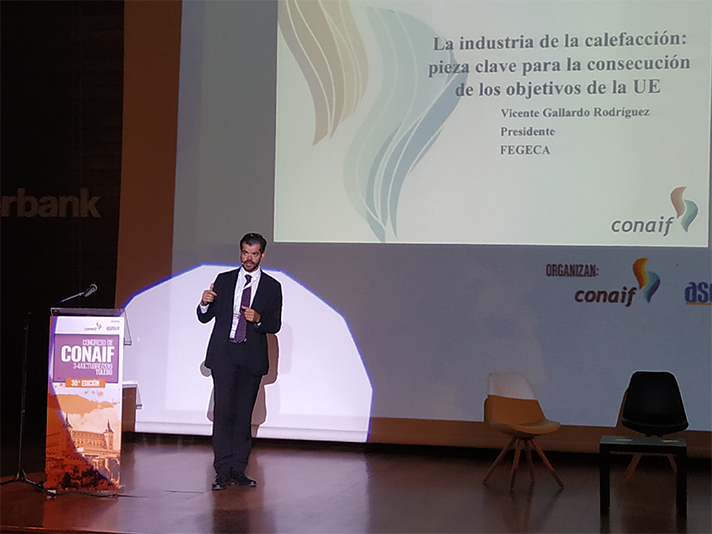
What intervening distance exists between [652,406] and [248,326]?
8.95ft

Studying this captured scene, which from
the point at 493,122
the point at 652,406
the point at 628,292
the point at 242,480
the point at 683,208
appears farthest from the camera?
the point at 493,122

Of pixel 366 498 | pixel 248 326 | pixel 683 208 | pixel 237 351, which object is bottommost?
pixel 366 498

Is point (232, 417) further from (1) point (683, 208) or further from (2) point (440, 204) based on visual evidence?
(1) point (683, 208)

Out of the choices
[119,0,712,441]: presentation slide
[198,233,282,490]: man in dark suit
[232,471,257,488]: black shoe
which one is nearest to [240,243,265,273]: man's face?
[198,233,282,490]: man in dark suit

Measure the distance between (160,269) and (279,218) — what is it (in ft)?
3.63

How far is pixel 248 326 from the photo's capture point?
511cm

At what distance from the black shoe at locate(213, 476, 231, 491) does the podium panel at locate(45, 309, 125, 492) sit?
65 centimetres

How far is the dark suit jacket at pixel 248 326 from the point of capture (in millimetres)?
5086

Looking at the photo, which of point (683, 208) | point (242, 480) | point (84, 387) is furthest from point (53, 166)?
point (683, 208)

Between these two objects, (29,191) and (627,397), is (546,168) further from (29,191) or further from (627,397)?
(29,191)

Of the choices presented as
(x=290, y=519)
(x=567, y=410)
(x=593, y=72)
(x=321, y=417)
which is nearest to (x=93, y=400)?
(x=290, y=519)

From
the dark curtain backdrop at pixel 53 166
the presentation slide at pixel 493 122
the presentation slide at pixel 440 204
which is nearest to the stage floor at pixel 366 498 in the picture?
the presentation slide at pixel 440 204

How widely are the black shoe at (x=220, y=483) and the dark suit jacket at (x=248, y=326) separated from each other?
664 millimetres

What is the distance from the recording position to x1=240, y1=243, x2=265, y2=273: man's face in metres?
5.05
